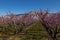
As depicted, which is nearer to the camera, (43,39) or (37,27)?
(43,39)

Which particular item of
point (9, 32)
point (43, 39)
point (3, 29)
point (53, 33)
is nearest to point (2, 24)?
point (3, 29)

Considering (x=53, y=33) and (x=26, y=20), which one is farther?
(x=26, y=20)

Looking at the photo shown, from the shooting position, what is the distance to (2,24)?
35062 mm

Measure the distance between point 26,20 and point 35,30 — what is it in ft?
8.85

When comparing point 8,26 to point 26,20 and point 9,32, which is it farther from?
point 26,20

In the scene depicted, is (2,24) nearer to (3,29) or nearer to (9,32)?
(3,29)

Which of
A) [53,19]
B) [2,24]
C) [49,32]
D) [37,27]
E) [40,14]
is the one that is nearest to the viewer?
[49,32]

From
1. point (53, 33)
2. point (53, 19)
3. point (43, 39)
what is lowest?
point (43, 39)

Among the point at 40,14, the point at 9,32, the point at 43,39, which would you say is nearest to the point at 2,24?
the point at 9,32

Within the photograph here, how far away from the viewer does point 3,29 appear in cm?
3198

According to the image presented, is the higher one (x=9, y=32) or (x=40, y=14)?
(x=40, y=14)

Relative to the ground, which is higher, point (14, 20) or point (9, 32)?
point (14, 20)

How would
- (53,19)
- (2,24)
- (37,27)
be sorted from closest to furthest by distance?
(53,19)
(37,27)
(2,24)

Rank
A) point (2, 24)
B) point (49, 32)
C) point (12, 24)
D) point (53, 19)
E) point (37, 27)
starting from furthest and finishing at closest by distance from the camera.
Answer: point (2, 24)
point (37, 27)
point (12, 24)
point (53, 19)
point (49, 32)
